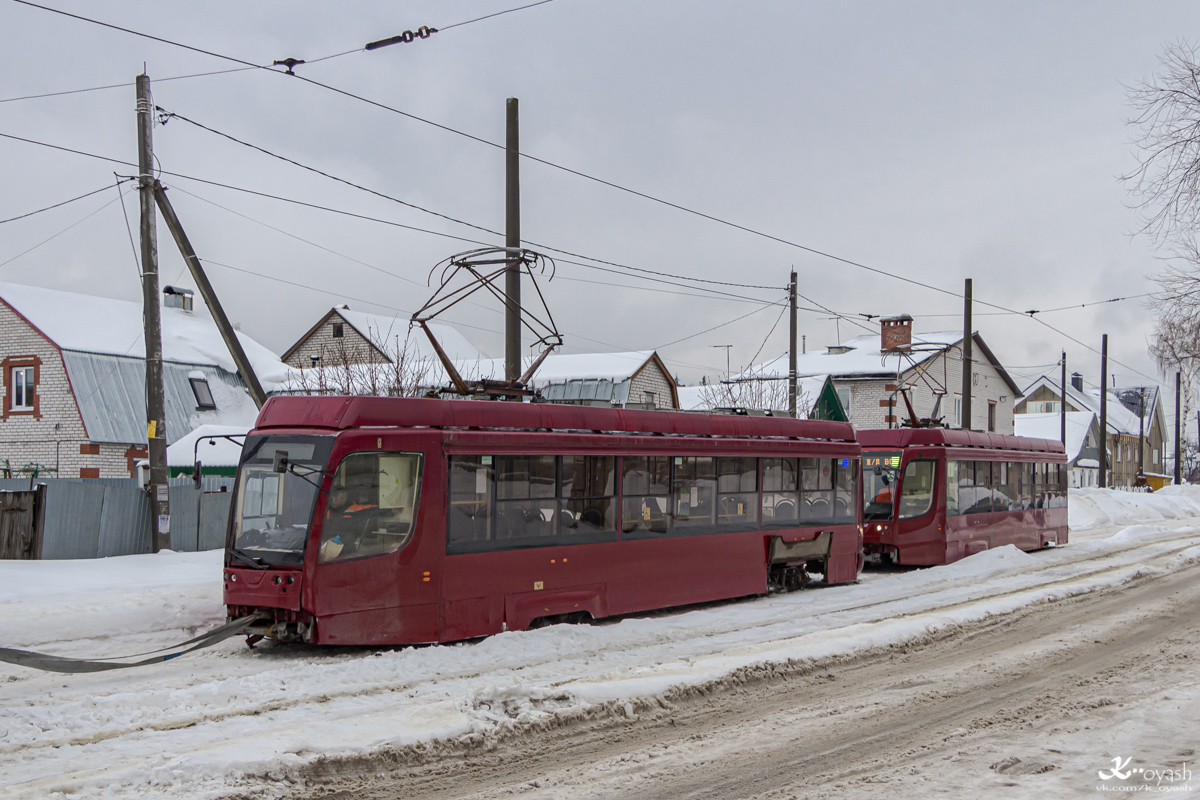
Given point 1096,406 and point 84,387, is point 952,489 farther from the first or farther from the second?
point 1096,406

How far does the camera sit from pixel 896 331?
169 ft

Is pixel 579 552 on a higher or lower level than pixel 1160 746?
higher

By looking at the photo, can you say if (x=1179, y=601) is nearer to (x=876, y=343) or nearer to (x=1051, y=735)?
(x=1051, y=735)

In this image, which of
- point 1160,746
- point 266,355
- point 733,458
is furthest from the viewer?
point 266,355

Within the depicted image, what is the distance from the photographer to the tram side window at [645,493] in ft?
41.2

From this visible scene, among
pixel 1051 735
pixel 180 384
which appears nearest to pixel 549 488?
pixel 1051 735

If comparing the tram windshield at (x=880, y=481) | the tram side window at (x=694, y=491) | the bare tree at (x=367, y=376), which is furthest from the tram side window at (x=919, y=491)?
the bare tree at (x=367, y=376)

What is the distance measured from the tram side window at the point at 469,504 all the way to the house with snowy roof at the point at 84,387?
2687 cm

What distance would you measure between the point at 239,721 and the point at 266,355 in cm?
3847

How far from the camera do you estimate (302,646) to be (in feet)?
34.7

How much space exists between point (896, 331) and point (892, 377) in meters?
3.34

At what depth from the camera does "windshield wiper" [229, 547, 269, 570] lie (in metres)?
9.80

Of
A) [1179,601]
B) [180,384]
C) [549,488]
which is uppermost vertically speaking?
[180,384]

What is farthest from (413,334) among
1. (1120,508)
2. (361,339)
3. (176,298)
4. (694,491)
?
(694,491)
